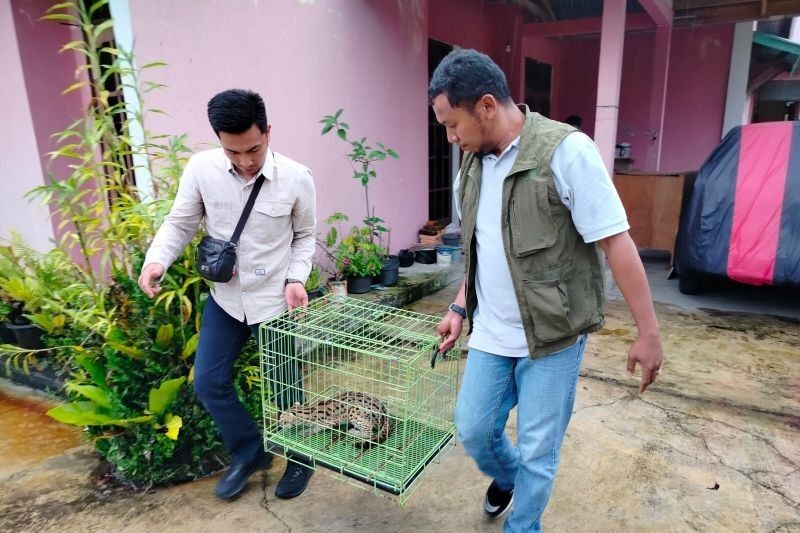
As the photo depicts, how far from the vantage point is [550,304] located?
1.59 m

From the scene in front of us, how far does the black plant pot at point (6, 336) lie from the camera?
134 inches

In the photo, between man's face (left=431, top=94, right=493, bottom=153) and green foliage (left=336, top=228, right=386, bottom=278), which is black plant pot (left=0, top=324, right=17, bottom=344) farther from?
man's face (left=431, top=94, right=493, bottom=153)

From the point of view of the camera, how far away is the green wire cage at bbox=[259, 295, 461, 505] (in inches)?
72.7

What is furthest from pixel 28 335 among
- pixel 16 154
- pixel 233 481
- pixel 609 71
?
pixel 609 71

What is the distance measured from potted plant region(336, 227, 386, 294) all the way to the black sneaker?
105 inches

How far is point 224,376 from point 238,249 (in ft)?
1.67

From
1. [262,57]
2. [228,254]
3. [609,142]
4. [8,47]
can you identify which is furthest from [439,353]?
[609,142]

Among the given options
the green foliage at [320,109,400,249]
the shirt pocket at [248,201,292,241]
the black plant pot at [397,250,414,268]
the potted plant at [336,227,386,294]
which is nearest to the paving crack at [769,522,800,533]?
the shirt pocket at [248,201,292,241]

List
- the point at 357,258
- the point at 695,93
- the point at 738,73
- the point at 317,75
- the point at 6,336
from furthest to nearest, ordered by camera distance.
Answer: the point at 695,93 → the point at 738,73 → the point at 357,258 → the point at 317,75 → the point at 6,336

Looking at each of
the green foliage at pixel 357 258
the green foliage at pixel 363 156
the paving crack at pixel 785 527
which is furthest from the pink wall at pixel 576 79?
the paving crack at pixel 785 527

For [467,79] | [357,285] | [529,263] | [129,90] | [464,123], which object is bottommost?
[357,285]

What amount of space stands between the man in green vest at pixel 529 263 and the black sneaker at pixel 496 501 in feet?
0.99

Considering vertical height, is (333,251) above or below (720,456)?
above

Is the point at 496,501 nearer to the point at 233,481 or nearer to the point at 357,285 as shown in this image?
the point at 233,481
